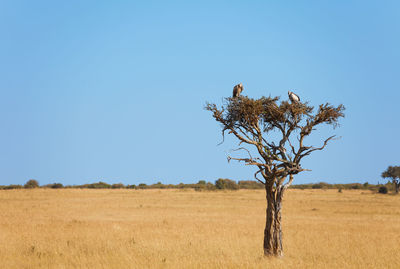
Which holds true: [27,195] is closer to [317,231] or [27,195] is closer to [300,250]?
[317,231]

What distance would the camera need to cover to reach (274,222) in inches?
549

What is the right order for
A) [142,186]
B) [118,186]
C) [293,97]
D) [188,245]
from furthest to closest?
[142,186]
[118,186]
[188,245]
[293,97]

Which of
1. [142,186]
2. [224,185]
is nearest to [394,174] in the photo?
[224,185]

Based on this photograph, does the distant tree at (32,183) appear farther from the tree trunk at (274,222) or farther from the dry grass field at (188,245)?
the tree trunk at (274,222)

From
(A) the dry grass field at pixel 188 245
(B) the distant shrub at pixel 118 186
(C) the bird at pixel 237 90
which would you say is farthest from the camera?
(B) the distant shrub at pixel 118 186

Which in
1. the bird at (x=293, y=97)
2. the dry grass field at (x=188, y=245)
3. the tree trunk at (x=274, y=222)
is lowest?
the dry grass field at (x=188, y=245)

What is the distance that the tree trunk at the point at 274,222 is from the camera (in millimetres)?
13910

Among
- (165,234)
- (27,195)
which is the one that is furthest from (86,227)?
(27,195)

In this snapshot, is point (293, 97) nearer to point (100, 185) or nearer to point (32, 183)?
point (32, 183)

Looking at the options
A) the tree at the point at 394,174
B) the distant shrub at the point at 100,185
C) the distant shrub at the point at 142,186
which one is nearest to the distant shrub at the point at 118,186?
the distant shrub at the point at 100,185

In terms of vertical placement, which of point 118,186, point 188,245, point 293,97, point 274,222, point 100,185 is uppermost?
point 293,97

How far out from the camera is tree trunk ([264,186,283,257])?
13910 millimetres

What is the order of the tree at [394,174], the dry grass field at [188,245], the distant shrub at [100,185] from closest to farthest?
the dry grass field at [188,245] < the tree at [394,174] < the distant shrub at [100,185]

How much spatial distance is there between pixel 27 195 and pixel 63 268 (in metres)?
45.0
